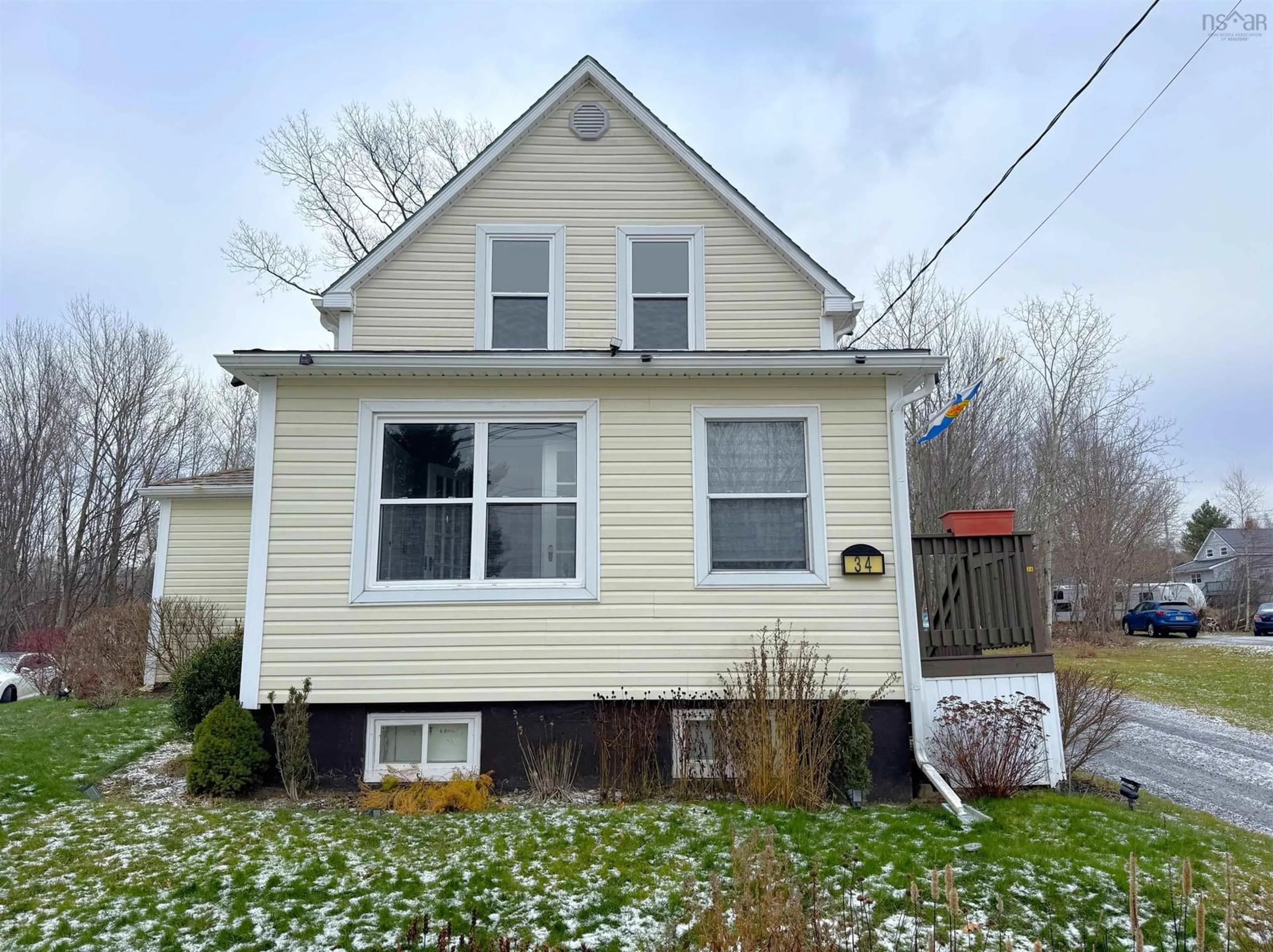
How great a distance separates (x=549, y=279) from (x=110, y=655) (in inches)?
400

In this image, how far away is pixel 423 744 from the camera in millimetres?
6289

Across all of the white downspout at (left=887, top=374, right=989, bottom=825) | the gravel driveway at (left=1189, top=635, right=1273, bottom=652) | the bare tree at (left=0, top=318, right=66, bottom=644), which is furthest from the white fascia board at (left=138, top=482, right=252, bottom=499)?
the gravel driveway at (left=1189, top=635, right=1273, bottom=652)

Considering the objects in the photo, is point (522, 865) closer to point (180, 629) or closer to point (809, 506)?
point (809, 506)

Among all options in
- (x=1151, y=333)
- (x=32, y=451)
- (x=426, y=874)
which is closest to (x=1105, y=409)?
(x=1151, y=333)

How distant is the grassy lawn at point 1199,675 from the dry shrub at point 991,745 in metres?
3.17

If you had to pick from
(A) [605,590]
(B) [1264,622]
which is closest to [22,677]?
(A) [605,590]

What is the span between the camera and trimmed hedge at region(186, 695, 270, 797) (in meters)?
5.78

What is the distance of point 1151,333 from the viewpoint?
2425 cm

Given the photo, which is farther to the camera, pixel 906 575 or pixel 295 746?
pixel 906 575

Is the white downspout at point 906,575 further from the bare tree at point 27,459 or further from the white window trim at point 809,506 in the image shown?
the bare tree at point 27,459

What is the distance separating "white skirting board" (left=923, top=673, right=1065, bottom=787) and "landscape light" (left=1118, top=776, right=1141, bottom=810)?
1.44 ft

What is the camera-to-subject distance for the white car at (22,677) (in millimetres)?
14828

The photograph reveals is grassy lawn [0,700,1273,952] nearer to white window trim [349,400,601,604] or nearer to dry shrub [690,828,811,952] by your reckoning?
dry shrub [690,828,811,952]

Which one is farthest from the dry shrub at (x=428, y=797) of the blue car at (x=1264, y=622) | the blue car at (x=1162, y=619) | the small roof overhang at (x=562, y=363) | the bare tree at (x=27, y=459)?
the blue car at (x=1264, y=622)
